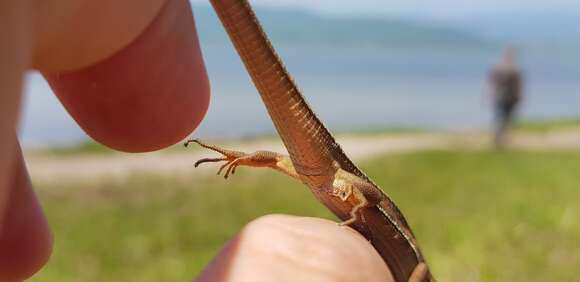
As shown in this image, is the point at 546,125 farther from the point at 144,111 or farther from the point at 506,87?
the point at 144,111

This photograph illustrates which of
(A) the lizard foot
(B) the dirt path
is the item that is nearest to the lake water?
(B) the dirt path

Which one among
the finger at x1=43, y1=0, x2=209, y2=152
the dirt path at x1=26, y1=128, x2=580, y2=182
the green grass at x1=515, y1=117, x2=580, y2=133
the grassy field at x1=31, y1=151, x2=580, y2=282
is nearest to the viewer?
the finger at x1=43, y1=0, x2=209, y2=152

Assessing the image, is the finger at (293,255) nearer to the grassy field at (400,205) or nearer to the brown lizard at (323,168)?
the brown lizard at (323,168)

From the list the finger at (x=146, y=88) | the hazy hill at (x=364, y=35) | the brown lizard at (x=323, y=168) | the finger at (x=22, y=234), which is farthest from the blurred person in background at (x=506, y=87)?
the hazy hill at (x=364, y=35)

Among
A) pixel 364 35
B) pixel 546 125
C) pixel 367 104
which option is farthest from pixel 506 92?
pixel 364 35

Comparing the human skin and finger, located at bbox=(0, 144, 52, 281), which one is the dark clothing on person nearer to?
the human skin

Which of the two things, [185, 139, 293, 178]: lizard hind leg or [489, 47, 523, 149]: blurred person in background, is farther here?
[489, 47, 523, 149]: blurred person in background
